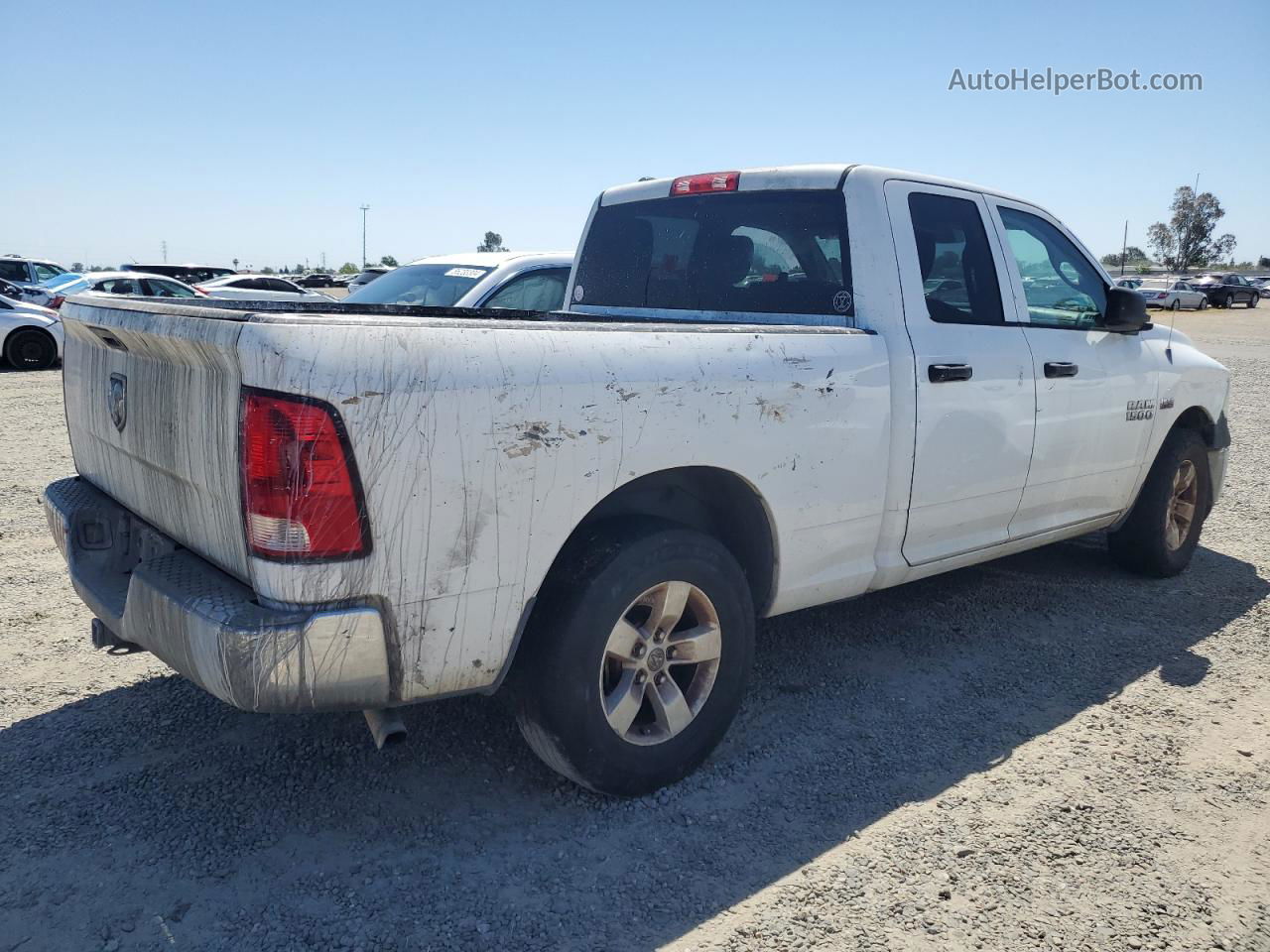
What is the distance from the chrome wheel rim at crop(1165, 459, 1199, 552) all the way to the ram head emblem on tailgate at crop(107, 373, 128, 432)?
5.17 meters

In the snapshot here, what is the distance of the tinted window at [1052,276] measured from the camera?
452cm

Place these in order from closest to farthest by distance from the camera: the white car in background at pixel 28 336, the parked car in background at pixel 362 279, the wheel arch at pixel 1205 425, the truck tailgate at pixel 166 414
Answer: the truck tailgate at pixel 166 414 → the wheel arch at pixel 1205 425 → the parked car in background at pixel 362 279 → the white car in background at pixel 28 336

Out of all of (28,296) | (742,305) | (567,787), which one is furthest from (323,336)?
(28,296)

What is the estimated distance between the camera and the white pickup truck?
96.1 inches

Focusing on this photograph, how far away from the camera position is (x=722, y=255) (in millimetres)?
4258

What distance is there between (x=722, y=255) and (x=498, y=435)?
1987 mm

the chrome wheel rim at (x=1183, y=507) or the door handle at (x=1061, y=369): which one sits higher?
the door handle at (x=1061, y=369)

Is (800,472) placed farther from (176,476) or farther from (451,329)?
(176,476)

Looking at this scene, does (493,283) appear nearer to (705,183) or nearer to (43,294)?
(705,183)

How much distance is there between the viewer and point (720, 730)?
3332 millimetres

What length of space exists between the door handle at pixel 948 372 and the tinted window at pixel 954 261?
22 centimetres

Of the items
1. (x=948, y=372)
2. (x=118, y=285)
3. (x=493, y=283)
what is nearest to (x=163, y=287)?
(x=118, y=285)

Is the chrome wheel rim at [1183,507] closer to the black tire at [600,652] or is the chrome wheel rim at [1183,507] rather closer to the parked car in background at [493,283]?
the black tire at [600,652]

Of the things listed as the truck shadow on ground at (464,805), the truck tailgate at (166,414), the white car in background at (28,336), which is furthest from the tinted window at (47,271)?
the truck shadow on ground at (464,805)
